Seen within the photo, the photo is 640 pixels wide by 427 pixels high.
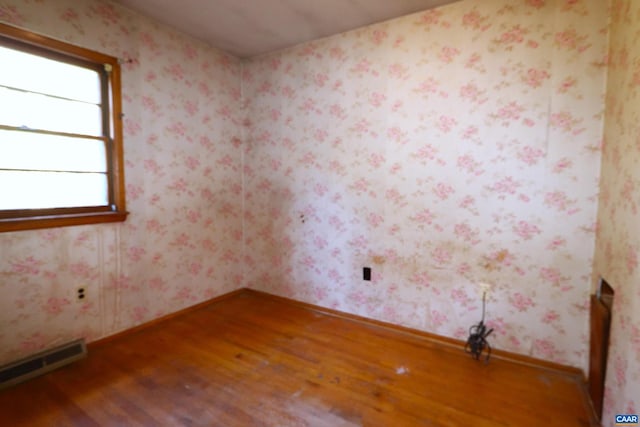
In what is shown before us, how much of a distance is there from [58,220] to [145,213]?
0.55m

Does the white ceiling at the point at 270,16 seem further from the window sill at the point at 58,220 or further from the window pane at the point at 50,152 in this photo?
the window sill at the point at 58,220

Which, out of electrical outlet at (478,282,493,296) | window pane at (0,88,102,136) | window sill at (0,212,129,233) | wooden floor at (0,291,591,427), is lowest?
wooden floor at (0,291,591,427)

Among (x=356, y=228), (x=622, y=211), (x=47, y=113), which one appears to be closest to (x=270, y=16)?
(x=47, y=113)

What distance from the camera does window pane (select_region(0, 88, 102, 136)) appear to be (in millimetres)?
1765

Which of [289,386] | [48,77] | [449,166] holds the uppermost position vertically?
[48,77]

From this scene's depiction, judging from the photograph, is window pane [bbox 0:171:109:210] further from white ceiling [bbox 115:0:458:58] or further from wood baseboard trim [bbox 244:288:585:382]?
wood baseboard trim [bbox 244:288:585:382]

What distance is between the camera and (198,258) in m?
2.83

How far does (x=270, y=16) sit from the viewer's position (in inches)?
89.5

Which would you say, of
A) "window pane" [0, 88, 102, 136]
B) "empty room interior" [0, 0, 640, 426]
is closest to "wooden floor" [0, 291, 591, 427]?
"empty room interior" [0, 0, 640, 426]

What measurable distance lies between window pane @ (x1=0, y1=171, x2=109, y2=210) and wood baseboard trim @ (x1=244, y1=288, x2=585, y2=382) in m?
1.76

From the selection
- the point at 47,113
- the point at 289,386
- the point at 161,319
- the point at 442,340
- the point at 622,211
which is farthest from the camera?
the point at 161,319

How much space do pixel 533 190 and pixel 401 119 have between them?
101 centimetres

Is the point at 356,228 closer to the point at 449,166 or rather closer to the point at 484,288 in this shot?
the point at 449,166

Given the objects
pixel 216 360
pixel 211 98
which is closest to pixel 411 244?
pixel 216 360
